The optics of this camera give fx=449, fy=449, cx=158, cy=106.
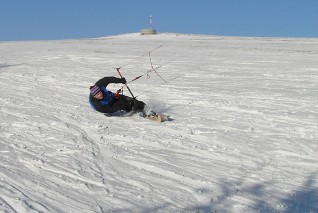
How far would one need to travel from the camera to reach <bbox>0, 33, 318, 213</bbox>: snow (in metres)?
5.46

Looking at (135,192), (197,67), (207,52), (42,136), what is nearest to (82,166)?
(135,192)

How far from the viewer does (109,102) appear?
32.9 ft

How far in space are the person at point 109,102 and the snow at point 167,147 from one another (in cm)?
27

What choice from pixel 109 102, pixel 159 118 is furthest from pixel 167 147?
pixel 109 102

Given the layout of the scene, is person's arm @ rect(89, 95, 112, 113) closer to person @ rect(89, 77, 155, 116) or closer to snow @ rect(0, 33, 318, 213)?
person @ rect(89, 77, 155, 116)

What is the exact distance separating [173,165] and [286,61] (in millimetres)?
14225

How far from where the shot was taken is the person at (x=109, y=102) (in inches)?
389

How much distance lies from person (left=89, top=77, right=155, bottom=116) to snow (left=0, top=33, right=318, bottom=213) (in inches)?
10.4

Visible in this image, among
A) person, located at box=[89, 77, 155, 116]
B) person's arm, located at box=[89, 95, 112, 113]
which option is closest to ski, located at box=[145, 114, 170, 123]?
person, located at box=[89, 77, 155, 116]

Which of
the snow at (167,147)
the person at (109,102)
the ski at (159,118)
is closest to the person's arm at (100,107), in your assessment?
the person at (109,102)

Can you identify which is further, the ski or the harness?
the harness

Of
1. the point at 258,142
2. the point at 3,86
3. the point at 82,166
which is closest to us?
the point at 82,166

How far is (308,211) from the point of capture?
5.26m

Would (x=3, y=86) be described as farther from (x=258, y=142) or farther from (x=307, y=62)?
(x=307, y=62)
